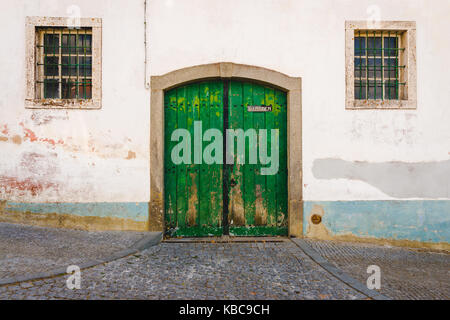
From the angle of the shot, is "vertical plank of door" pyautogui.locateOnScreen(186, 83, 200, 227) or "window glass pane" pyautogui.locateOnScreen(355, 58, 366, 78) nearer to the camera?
"vertical plank of door" pyautogui.locateOnScreen(186, 83, 200, 227)

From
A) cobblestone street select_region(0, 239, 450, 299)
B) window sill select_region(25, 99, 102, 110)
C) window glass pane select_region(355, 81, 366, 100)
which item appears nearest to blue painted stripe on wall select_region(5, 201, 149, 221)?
cobblestone street select_region(0, 239, 450, 299)

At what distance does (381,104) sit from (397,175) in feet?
3.98

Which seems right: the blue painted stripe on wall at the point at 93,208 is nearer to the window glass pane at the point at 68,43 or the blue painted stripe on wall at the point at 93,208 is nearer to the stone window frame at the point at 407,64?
the window glass pane at the point at 68,43

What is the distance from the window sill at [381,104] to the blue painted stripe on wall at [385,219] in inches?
61.9

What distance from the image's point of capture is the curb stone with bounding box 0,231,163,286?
10.3 feet

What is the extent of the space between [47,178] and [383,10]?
620cm

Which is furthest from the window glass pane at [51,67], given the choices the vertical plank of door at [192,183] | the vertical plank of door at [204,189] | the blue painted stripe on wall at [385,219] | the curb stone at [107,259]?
the blue painted stripe on wall at [385,219]

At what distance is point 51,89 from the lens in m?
5.38

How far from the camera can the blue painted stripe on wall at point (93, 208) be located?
5109 mm

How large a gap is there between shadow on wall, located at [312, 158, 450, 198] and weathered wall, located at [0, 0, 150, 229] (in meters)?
3.05

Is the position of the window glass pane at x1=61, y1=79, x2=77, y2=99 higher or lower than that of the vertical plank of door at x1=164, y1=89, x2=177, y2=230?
higher

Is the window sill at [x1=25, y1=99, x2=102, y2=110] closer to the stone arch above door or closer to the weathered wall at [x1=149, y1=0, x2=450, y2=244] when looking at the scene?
the stone arch above door

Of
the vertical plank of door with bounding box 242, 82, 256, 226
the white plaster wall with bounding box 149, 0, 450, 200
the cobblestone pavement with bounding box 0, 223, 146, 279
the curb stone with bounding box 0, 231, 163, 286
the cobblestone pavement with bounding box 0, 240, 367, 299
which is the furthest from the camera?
the vertical plank of door with bounding box 242, 82, 256, 226

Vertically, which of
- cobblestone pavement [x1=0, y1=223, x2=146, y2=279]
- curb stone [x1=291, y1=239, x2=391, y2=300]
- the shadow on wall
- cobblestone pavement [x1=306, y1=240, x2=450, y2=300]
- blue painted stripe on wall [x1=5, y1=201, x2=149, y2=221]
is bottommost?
cobblestone pavement [x1=306, y1=240, x2=450, y2=300]
